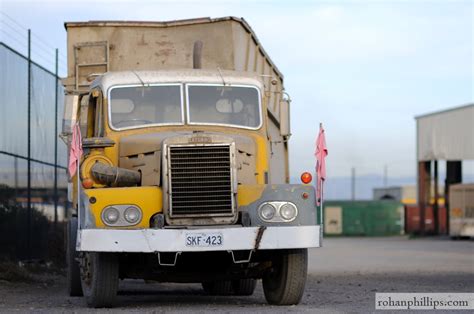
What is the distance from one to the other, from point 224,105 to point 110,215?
269 cm

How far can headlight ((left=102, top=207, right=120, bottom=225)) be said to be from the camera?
12000mm

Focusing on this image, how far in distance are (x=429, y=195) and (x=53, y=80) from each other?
135ft

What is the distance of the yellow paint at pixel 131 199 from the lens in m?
12.0

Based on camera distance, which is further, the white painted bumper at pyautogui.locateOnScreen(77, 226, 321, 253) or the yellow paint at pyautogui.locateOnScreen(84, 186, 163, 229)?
the yellow paint at pyautogui.locateOnScreen(84, 186, 163, 229)

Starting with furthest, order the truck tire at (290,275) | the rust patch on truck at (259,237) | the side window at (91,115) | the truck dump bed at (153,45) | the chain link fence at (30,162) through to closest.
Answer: the chain link fence at (30,162), the truck dump bed at (153,45), the side window at (91,115), the truck tire at (290,275), the rust patch on truck at (259,237)

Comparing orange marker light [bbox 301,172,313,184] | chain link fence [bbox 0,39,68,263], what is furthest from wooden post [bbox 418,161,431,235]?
orange marker light [bbox 301,172,313,184]

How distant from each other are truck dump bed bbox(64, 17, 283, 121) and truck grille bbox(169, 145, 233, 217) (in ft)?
10.2

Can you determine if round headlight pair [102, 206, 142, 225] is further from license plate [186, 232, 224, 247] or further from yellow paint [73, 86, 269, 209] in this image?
yellow paint [73, 86, 269, 209]

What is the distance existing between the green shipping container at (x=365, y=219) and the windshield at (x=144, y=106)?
55.3m

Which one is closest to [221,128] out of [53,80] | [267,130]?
[267,130]

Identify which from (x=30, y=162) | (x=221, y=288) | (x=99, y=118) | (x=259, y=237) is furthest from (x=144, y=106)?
(x=30, y=162)

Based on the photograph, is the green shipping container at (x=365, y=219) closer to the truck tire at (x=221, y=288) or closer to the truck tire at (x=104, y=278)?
the truck tire at (x=221, y=288)

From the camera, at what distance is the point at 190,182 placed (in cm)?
1233

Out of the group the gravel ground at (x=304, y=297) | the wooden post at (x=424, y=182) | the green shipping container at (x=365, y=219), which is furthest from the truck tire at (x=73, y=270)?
the green shipping container at (x=365, y=219)
